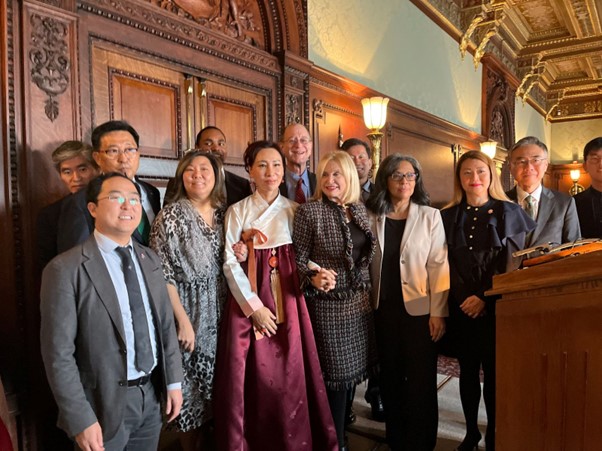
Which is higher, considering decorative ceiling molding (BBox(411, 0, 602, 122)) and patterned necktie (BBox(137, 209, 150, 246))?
decorative ceiling molding (BBox(411, 0, 602, 122))

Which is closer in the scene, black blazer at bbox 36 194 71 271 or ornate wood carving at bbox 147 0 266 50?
black blazer at bbox 36 194 71 271

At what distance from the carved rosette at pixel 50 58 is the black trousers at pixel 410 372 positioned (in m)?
1.94

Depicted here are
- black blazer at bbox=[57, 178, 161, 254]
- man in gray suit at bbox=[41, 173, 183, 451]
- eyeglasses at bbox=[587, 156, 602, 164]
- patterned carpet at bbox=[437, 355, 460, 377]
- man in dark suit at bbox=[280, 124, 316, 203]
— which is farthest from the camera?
patterned carpet at bbox=[437, 355, 460, 377]

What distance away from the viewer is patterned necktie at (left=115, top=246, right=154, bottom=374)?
1.47 metres

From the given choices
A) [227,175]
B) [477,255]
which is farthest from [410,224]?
[227,175]

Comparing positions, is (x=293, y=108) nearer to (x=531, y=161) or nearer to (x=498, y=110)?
(x=531, y=161)

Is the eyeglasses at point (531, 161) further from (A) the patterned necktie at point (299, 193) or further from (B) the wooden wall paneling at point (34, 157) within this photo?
(B) the wooden wall paneling at point (34, 157)

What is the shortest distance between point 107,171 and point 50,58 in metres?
0.70

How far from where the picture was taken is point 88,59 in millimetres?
2291

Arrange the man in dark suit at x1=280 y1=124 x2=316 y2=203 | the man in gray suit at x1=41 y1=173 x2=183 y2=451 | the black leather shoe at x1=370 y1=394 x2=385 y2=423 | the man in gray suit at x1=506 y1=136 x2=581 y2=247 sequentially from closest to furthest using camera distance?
the man in gray suit at x1=41 y1=173 x2=183 y2=451 → the man in gray suit at x1=506 y1=136 x2=581 y2=247 → the man in dark suit at x1=280 y1=124 x2=316 y2=203 → the black leather shoe at x1=370 y1=394 x2=385 y2=423

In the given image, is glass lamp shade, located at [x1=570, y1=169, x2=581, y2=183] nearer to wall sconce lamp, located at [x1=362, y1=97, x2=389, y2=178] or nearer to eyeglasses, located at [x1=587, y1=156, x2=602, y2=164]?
wall sconce lamp, located at [x1=362, y1=97, x2=389, y2=178]

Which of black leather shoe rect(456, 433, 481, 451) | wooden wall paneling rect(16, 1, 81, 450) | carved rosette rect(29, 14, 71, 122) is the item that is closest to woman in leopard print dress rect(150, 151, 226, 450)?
wooden wall paneling rect(16, 1, 81, 450)

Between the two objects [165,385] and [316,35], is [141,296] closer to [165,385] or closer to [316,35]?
[165,385]

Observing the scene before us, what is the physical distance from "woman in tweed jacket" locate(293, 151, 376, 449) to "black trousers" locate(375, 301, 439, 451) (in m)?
0.14
